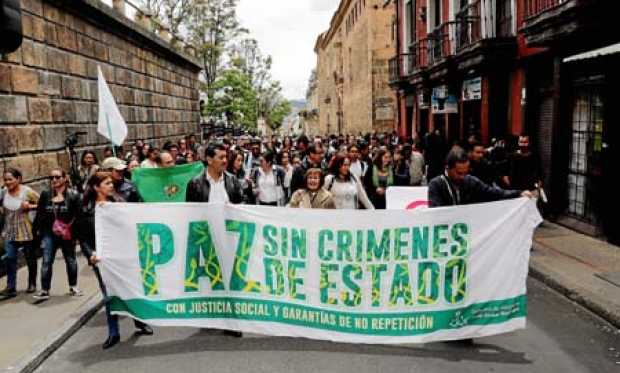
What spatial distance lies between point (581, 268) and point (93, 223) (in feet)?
20.6

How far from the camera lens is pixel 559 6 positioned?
383 inches

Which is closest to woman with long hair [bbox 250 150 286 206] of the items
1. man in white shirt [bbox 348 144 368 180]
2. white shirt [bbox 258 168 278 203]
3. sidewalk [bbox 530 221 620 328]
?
white shirt [bbox 258 168 278 203]

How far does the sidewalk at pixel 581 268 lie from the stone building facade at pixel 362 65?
25.0 m

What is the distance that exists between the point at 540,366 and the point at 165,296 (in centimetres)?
332

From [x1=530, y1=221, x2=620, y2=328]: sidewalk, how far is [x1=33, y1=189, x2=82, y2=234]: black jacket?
597 cm

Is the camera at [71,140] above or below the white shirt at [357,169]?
above

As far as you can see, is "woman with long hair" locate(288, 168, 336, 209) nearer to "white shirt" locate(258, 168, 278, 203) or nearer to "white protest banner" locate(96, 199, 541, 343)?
"white protest banner" locate(96, 199, 541, 343)

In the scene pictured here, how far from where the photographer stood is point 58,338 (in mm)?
5762

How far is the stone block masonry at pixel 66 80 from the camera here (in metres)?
9.57

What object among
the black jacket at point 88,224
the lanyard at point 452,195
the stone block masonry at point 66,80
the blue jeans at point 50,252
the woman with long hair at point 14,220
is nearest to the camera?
the lanyard at point 452,195

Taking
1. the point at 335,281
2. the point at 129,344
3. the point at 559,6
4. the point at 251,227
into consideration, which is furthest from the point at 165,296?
the point at 559,6

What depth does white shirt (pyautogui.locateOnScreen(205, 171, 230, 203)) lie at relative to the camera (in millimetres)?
6209

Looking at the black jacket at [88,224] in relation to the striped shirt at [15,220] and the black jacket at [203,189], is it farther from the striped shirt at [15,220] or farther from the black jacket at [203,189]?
the striped shirt at [15,220]

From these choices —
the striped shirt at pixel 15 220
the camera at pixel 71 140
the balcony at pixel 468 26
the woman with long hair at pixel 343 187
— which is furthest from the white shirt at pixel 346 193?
the balcony at pixel 468 26
